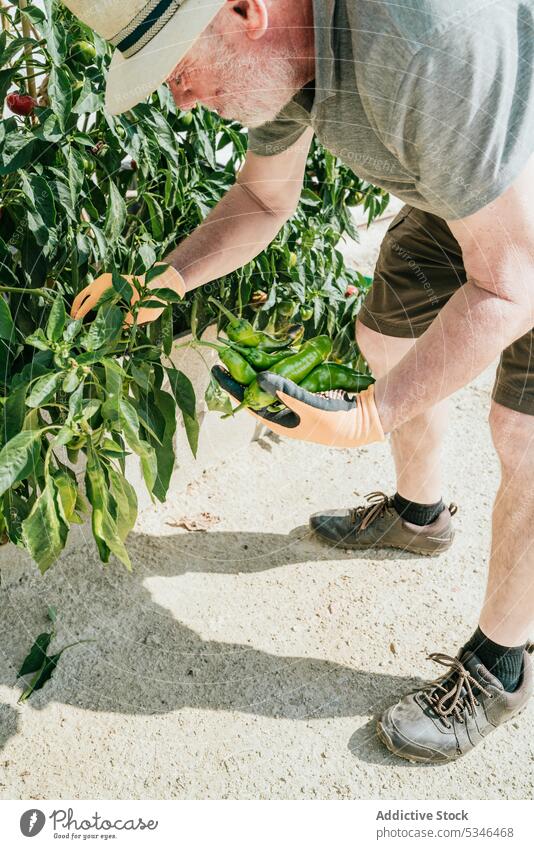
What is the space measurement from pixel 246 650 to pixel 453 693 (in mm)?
463

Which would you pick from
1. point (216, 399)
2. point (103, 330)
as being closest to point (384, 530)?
point (216, 399)

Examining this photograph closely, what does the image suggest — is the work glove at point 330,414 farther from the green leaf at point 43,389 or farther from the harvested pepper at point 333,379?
the green leaf at point 43,389

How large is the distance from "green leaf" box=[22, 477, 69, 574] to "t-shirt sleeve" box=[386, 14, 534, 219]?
0.79 m

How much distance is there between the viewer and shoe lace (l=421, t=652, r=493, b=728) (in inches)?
72.1

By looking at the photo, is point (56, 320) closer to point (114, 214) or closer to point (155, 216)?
point (114, 214)

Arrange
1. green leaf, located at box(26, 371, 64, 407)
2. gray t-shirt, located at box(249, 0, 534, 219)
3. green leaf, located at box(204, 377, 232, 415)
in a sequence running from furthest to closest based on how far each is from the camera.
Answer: green leaf, located at box(204, 377, 232, 415) < green leaf, located at box(26, 371, 64, 407) < gray t-shirt, located at box(249, 0, 534, 219)

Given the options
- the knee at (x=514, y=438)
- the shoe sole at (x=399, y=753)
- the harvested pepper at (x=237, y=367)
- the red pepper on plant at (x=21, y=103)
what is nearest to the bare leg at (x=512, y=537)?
the knee at (x=514, y=438)

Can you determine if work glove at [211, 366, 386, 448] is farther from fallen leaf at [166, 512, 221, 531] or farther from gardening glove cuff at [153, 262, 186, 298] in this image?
fallen leaf at [166, 512, 221, 531]

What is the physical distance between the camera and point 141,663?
1.94m

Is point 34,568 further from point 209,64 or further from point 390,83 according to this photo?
point 390,83

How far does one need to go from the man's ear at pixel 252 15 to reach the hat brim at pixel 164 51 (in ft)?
0.23

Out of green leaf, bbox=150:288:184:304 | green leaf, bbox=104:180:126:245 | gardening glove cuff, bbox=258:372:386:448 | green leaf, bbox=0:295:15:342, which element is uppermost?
green leaf, bbox=104:180:126:245

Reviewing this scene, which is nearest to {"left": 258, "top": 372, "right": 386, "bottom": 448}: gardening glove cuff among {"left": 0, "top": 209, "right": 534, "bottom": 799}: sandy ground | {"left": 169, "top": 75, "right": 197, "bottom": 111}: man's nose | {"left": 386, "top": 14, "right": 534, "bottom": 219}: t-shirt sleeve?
{"left": 386, "top": 14, "right": 534, "bottom": 219}: t-shirt sleeve

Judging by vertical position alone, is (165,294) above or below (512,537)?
above
